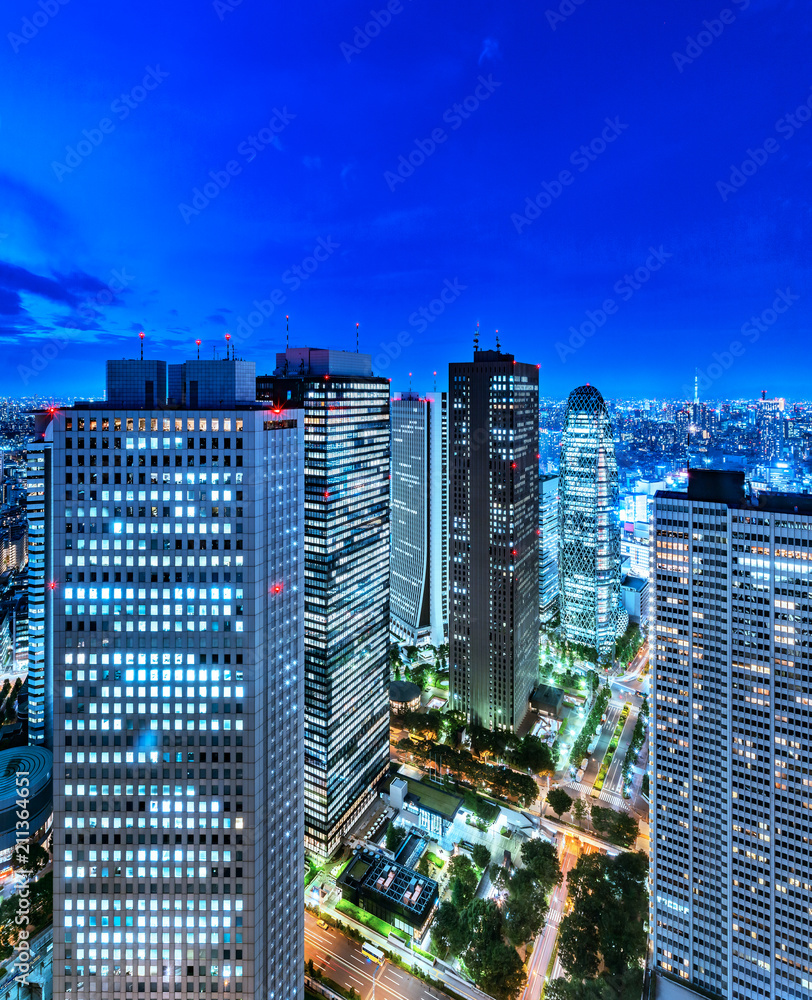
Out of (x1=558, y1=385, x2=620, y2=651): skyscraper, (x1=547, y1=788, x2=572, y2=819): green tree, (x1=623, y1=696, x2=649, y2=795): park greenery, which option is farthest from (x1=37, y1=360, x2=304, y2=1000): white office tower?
(x1=558, y1=385, x2=620, y2=651): skyscraper

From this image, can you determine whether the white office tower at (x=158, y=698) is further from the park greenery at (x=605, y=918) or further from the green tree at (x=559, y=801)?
the green tree at (x=559, y=801)

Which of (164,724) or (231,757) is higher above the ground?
(164,724)

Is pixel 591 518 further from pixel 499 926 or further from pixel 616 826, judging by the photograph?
pixel 499 926

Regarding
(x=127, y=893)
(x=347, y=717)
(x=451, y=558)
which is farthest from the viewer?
(x=451, y=558)

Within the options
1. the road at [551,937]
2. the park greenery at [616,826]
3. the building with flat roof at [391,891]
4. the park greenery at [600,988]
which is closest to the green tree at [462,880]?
the building with flat roof at [391,891]

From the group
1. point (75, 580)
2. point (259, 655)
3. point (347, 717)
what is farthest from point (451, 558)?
point (75, 580)

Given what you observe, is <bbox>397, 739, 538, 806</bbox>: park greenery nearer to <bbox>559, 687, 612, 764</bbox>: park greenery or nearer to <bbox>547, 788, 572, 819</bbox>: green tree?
<bbox>547, 788, 572, 819</bbox>: green tree

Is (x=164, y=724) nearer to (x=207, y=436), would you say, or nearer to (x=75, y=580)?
(x=75, y=580)
